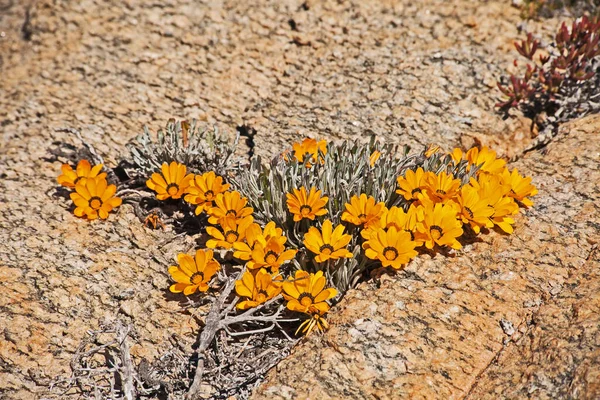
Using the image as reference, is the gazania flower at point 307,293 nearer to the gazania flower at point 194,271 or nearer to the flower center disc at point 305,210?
the flower center disc at point 305,210

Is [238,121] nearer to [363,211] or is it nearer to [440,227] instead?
[363,211]

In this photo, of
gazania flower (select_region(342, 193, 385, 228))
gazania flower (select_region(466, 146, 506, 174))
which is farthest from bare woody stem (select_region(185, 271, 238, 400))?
gazania flower (select_region(466, 146, 506, 174))

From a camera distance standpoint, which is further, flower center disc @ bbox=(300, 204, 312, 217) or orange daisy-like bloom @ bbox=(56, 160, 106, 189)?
orange daisy-like bloom @ bbox=(56, 160, 106, 189)

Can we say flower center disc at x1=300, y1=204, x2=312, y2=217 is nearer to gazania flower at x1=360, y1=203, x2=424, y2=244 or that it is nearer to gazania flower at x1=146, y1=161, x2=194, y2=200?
gazania flower at x1=360, y1=203, x2=424, y2=244

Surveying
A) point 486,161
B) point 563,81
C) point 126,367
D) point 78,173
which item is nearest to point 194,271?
point 126,367

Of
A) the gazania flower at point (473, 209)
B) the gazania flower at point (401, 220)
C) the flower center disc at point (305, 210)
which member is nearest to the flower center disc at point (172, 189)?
the flower center disc at point (305, 210)

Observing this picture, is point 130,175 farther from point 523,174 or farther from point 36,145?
point 523,174

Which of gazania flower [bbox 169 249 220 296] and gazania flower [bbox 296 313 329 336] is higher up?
gazania flower [bbox 169 249 220 296]
